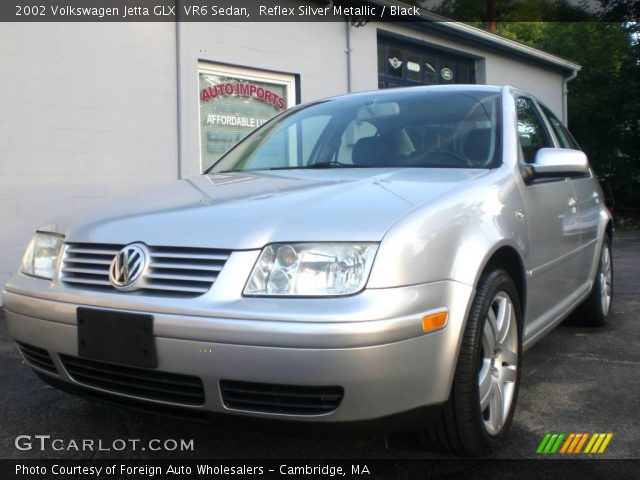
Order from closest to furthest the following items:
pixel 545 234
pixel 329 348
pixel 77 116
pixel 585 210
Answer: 1. pixel 329 348
2. pixel 545 234
3. pixel 585 210
4. pixel 77 116

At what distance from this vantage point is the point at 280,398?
6.59 ft

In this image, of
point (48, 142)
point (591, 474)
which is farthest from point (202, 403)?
point (48, 142)

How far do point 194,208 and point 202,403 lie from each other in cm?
72

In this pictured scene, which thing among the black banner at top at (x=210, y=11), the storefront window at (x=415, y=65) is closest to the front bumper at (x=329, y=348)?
the black banner at top at (x=210, y=11)

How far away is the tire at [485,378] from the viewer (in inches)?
88.3

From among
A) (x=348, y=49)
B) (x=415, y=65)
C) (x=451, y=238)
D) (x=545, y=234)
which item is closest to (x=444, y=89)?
(x=545, y=234)

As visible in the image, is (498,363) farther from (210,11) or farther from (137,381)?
(210,11)

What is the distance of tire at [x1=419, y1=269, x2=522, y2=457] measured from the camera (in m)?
2.24

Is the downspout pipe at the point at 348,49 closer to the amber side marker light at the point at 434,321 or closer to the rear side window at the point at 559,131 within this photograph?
the rear side window at the point at 559,131

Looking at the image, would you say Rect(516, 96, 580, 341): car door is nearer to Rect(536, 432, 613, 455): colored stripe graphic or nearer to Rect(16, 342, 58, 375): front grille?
Rect(536, 432, 613, 455): colored stripe graphic

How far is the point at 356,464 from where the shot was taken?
2.47 metres

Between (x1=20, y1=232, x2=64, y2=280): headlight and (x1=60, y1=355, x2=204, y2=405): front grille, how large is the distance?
40 cm

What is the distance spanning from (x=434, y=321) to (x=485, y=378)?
1.72ft

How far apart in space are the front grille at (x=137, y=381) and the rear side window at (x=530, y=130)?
2.01m
